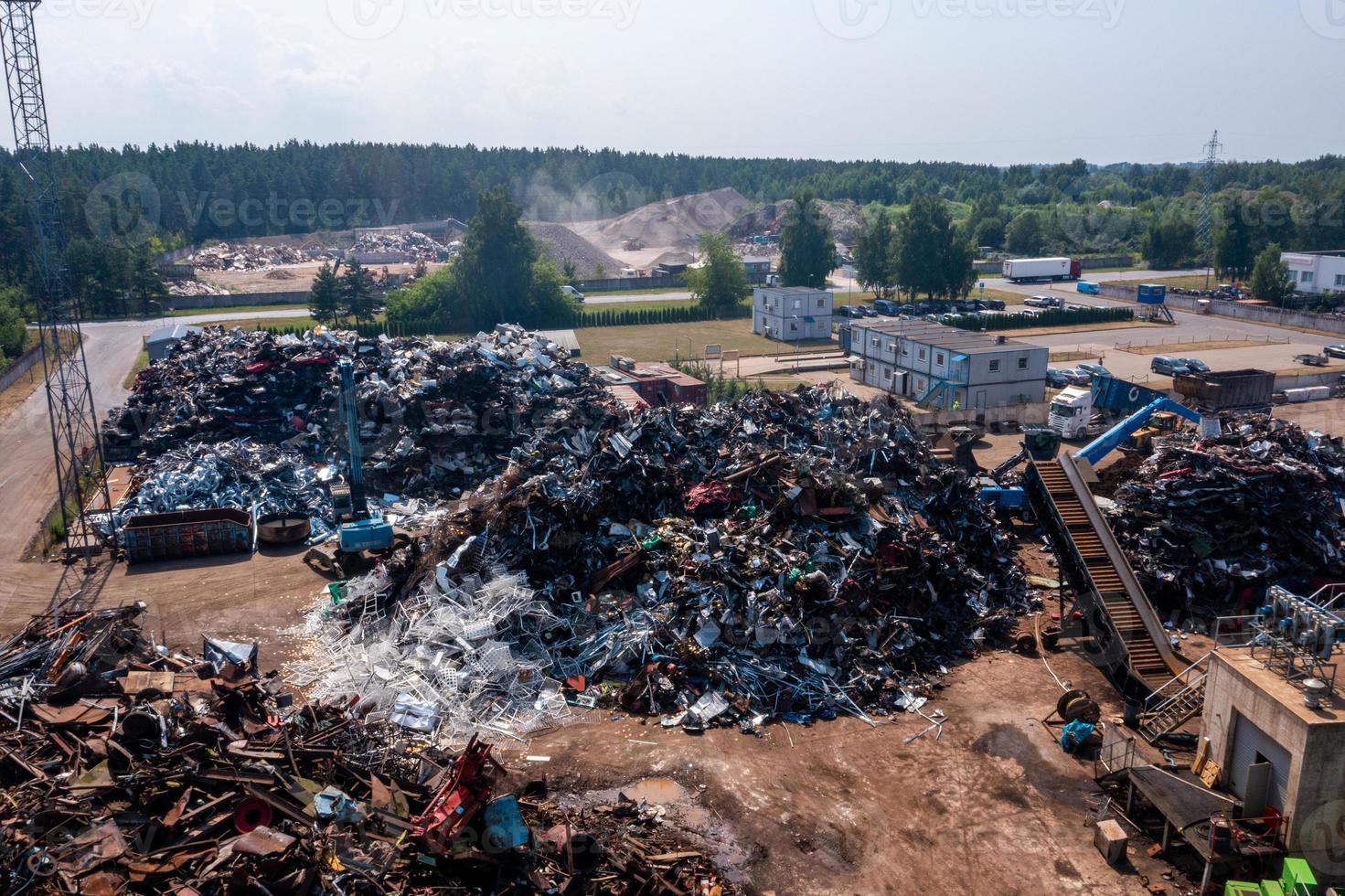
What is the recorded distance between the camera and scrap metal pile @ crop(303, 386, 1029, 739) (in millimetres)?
15516

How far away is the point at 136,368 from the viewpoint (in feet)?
142

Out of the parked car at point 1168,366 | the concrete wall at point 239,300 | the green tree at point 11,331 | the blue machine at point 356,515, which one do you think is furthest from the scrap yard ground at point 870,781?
the concrete wall at point 239,300

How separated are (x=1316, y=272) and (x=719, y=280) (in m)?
39.6

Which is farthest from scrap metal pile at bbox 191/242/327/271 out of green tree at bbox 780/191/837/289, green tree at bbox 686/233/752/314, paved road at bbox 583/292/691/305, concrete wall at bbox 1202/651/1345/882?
concrete wall at bbox 1202/651/1345/882

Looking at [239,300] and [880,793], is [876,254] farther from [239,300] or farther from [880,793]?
[880,793]

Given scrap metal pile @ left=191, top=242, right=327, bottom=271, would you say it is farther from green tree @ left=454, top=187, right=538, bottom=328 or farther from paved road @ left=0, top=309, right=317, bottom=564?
green tree @ left=454, top=187, right=538, bottom=328

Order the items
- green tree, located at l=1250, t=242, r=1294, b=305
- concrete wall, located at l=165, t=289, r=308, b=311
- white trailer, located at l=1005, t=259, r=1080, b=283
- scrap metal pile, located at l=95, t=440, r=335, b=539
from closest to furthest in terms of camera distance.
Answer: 1. scrap metal pile, located at l=95, t=440, r=335, b=539
2. green tree, located at l=1250, t=242, r=1294, b=305
3. concrete wall, located at l=165, t=289, r=308, b=311
4. white trailer, located at l=1005, t=259, r=1080, b=283

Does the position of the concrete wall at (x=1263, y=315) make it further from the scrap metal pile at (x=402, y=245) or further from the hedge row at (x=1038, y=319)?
the scrap metal pile at (x=402, y=245)

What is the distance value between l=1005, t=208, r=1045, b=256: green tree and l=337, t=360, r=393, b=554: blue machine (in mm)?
79046

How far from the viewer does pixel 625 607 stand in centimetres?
1677

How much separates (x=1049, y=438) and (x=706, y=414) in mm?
11189

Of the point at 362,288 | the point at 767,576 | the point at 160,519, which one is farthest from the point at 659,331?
the point at 767,576

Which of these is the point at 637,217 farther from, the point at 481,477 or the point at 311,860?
the point at 311,860

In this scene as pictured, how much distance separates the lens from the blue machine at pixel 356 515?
20609mm
